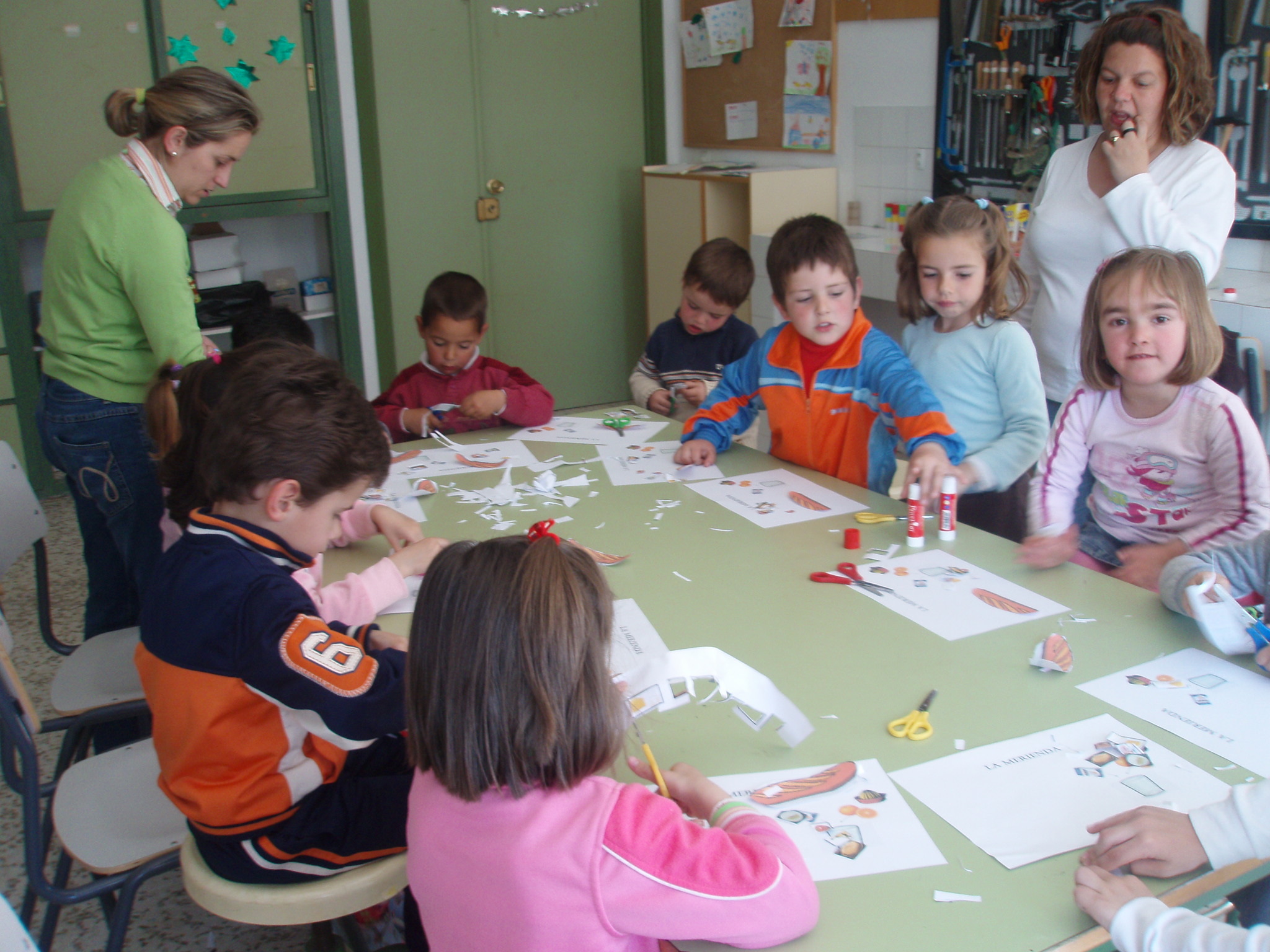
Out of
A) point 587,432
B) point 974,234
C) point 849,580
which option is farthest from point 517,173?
point 849,580

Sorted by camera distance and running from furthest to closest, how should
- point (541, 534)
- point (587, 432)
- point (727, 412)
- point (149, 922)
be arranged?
point (587, 432), point (727, 412), point (149, 922), point (541, 534)

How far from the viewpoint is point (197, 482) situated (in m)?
1.33

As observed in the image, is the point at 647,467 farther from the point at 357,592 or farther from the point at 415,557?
the point at 357,592

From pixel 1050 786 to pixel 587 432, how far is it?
5.41 feet

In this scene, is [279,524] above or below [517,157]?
below

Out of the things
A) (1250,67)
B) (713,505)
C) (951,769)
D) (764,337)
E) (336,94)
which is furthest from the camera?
(336,94)

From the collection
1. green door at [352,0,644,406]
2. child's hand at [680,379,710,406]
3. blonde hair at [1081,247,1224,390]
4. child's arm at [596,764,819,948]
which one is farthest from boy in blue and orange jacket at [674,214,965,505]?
green door at [352,0,644,406]

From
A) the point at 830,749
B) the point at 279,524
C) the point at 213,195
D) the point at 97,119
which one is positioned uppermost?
the point at 97,119

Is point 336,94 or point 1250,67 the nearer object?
point 1250,67

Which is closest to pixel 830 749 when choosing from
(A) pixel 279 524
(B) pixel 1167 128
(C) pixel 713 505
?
(A) pixel 279 524

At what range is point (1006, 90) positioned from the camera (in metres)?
3.47

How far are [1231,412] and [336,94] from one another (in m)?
3.94

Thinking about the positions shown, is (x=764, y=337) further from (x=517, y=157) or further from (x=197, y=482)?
(x=517, y=157)

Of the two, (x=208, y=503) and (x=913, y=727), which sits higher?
(x=208, y=503)
